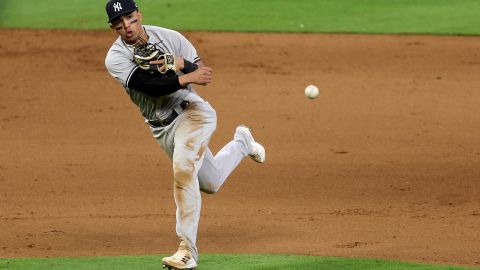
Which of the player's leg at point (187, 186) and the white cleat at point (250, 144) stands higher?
the white cleat at point (250, 144)

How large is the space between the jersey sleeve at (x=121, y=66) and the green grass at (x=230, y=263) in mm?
1381

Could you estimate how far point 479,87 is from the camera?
14.8 meters

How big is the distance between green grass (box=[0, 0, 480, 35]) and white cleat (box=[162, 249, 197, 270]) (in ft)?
34.2

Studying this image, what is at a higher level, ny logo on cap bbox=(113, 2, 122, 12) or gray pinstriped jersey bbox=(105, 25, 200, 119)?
ny logo on cap bbox=(113, 2, 122, 12)

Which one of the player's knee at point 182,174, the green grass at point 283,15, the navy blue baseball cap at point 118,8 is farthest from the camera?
the green grass at point 283,15

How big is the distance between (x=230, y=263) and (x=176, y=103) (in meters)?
1.25

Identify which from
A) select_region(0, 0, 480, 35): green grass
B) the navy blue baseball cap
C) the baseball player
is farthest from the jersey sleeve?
select_region(0, 0, 480, 35): green grass

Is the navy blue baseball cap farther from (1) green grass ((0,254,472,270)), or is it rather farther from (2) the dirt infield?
(2) the dirt infield

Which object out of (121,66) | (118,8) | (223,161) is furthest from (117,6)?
(223,161)

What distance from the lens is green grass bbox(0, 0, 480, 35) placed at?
1809 centimetres

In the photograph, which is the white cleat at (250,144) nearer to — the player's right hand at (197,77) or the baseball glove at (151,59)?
the player's right hand at (197,77)

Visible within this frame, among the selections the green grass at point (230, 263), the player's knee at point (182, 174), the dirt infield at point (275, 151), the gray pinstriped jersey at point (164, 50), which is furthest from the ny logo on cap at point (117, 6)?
the dirt infield at point (275, 151)

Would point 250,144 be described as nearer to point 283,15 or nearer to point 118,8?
point 118,8

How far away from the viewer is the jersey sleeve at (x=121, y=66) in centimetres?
777
